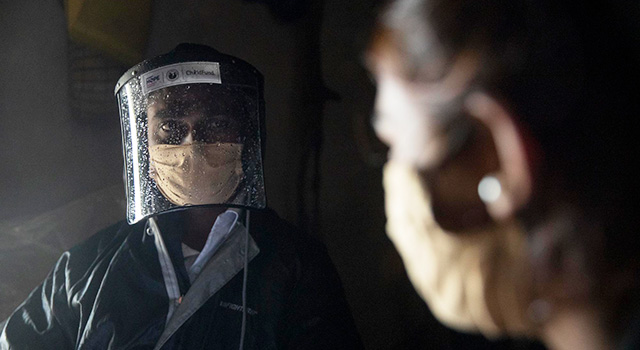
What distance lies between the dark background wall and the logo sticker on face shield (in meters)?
0.19

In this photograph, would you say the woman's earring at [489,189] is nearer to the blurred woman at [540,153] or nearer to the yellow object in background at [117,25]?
the blurred woman at [540,153]

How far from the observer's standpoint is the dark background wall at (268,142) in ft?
3.70

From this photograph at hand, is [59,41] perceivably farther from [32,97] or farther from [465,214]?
[465,214]

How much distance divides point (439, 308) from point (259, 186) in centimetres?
45

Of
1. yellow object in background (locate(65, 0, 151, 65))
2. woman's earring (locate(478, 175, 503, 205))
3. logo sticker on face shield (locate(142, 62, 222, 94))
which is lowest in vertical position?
woman's earring (locate(478, 175, 503, 205))

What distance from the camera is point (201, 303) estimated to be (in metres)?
1.00

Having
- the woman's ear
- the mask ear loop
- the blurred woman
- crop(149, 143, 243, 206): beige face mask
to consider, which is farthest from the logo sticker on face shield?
the woman's ear

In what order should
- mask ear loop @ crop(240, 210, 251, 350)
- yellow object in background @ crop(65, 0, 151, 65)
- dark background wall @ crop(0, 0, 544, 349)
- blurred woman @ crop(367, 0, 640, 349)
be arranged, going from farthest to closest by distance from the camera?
yellow object in background @ crop(65, 0, 151, 65) → dark background wall @ crop(0, 0, 544, 349) → mask ear loop @ crop(240, 210, 251, 350) → blurred woman @ crop(367, 0, 640, 349)

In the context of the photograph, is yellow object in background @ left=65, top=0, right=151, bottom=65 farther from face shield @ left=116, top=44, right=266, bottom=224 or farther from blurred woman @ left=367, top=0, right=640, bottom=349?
blurred woman @ left=367, top=0, right=640, bottom=349

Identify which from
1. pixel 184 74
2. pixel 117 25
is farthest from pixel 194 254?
pixel 117 25

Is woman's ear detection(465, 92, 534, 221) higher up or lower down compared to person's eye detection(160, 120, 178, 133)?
lower down

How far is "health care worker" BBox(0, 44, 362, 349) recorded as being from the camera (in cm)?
101

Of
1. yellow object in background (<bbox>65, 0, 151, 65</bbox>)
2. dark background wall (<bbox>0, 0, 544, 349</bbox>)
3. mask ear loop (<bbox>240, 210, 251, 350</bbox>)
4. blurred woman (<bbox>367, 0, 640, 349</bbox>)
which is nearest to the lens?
blurred woman (<bbox>367, 0, 640, 349</bbox>)

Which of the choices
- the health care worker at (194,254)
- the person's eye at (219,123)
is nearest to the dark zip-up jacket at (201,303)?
the health care worker at (194,254)
